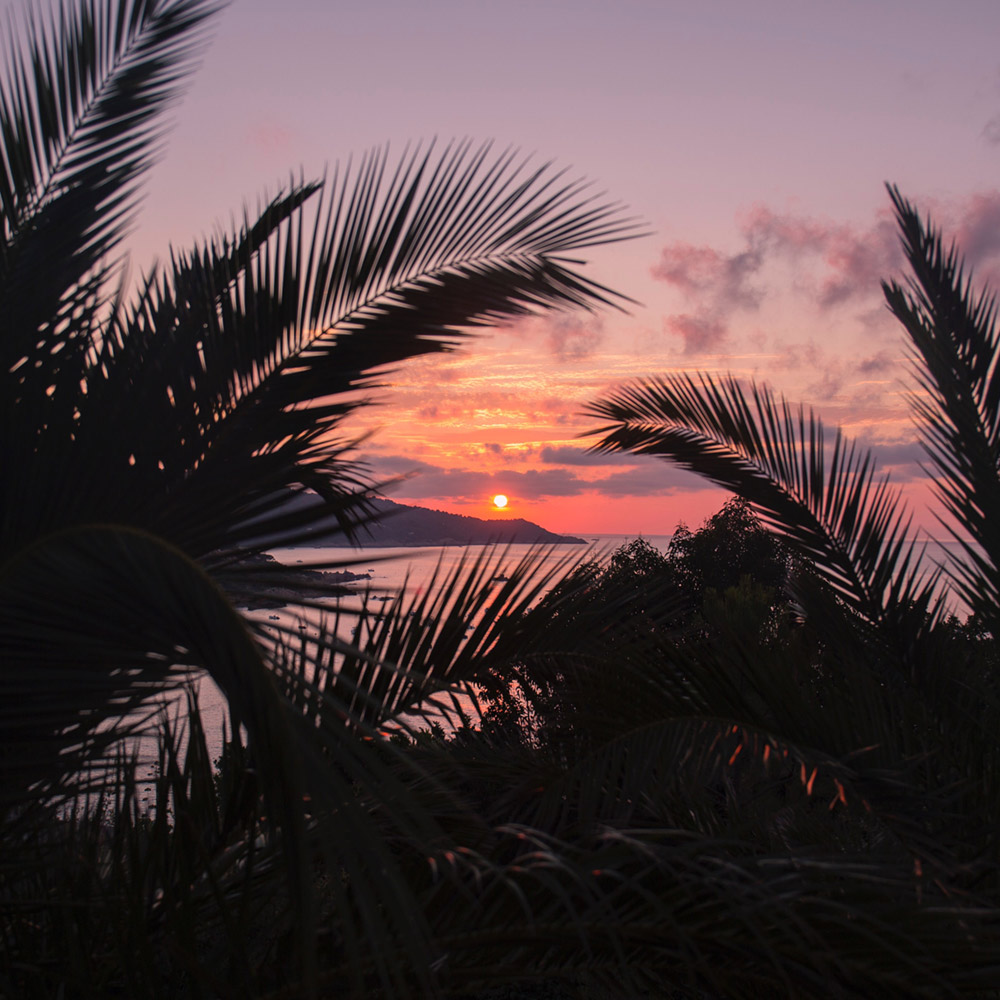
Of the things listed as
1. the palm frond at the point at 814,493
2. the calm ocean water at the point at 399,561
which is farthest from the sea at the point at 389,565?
the palm frond at the point at 814,493

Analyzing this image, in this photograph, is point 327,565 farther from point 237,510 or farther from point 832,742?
point 832,742

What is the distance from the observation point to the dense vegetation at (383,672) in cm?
159

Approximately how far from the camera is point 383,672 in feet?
9.29

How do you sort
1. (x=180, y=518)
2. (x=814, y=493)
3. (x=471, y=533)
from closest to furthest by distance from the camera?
(x=180, y=518), (x=471, y=533), (x=814, y=493)

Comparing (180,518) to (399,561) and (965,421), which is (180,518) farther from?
(965,421)

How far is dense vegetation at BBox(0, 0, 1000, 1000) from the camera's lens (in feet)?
5.21

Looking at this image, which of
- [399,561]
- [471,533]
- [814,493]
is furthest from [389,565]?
[814,493]

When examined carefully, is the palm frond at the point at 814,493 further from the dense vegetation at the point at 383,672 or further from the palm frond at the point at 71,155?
the palm frond at the point at 71,155

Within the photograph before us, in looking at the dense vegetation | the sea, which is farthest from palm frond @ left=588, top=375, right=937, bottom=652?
the sea

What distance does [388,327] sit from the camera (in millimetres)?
2510

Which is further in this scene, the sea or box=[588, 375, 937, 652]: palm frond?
box=[588, 375, 937, 652]: palm frond

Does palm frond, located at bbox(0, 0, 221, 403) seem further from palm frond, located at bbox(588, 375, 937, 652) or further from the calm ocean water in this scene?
palm frond, located at bbox(588, 375, 937, 652)

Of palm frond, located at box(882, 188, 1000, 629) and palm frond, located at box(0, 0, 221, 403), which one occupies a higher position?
palm frond, located at box(0, 0, 221, 403)

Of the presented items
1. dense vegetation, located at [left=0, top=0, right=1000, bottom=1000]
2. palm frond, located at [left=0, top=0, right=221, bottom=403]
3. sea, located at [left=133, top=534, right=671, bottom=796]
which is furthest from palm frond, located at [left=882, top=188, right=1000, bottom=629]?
palm frond, located at [left=0, top=0, right=221, bottom=403]
